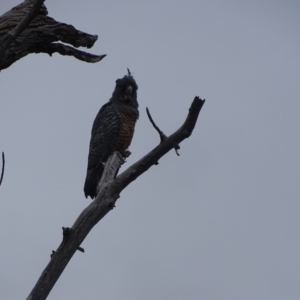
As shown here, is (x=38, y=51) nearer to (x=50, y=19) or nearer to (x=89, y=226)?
(x=50, y=19)

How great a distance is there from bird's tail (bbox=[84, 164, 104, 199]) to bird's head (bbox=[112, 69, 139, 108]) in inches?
66.5

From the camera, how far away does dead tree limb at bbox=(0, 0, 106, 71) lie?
318cm

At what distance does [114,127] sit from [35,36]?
5853 millimetres

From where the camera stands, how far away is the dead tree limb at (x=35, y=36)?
3.18 m

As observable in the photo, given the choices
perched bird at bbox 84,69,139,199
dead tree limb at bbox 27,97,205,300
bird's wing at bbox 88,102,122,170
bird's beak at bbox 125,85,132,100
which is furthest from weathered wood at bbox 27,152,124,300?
bird's beak at bbox 125,85,132,100

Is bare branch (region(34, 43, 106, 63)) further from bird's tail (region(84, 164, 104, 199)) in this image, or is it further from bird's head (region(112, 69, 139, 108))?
bird's head (region(112, 69, 139, 108))

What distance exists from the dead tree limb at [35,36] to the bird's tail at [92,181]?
4700 mm

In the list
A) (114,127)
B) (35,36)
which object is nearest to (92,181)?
(114,127)

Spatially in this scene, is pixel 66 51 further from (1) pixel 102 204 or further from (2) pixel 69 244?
(2) pixel 69 244

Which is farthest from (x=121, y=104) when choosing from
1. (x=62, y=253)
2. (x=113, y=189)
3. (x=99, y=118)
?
(x=62, y=253)

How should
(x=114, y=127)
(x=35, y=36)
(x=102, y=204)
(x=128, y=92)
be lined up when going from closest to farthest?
(x=35, y=36), (x=102, y=204), (x=114, y=127), (x=128, y=92)

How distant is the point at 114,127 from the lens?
9.39 m

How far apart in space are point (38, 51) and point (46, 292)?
5.23ft

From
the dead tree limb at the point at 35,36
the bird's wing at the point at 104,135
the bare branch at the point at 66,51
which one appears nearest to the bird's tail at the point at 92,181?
the bird's wing at the point at 104,135
